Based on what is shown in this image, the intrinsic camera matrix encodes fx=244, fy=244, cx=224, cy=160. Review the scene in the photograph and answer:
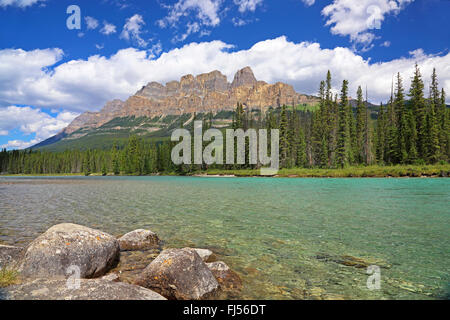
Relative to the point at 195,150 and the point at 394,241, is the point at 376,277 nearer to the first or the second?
the point at 394,241

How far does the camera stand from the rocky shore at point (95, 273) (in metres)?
4.14

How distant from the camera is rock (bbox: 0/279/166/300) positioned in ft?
12.9

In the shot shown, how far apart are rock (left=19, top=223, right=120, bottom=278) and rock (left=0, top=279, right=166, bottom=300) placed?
1.22 metres

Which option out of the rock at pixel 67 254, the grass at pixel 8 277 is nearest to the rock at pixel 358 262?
the rock at pixel 67 254

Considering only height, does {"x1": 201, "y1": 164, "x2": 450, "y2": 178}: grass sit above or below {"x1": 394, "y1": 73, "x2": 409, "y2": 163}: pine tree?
below

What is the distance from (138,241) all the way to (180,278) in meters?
4.03

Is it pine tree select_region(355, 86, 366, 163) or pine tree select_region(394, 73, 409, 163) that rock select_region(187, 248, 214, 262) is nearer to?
pine tree select_region(394, 73, 409, 163)

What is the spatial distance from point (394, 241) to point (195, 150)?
91299 mm

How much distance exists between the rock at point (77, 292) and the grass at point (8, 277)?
2.39 ft

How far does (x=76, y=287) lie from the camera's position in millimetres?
4273

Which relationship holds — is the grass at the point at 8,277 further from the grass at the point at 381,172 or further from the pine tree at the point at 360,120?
the pine tree at the point at 360,120

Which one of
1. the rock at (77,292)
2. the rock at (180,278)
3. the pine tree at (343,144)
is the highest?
the pine tree at (343,144)

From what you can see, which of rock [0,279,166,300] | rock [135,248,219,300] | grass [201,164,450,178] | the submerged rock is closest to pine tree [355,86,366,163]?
grass [201,164,450,178]
